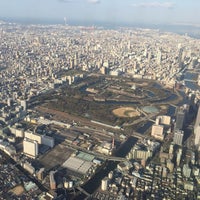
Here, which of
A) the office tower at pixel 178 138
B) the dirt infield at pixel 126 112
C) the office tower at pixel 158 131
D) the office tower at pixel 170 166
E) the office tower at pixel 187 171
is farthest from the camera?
the dirt infield at pixel 126 112

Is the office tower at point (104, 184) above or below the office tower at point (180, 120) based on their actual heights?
below

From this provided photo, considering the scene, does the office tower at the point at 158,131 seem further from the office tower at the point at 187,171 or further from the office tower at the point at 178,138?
the office tower at the point at 187,171

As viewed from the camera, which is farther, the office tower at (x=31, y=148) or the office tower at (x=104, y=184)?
the office tower at (x=31, y=148)

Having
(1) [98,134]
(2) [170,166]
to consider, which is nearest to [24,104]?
(1) [98,134]

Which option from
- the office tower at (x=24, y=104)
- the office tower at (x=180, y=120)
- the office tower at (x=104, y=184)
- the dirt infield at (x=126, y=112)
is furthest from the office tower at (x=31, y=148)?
the office tower at (x=180, y=120)

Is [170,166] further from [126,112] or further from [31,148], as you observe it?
[126,112]

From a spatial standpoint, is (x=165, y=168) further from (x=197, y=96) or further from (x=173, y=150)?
(x=197, y=96)

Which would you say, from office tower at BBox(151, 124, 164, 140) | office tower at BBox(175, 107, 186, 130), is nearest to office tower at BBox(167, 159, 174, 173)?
office tower at BBox(151, 124, 164, 140)

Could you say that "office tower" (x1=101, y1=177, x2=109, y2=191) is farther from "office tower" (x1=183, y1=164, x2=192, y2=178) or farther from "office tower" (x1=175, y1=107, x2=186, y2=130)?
"office tower" (x1=175, y1=107, x2=186, y2=130)
